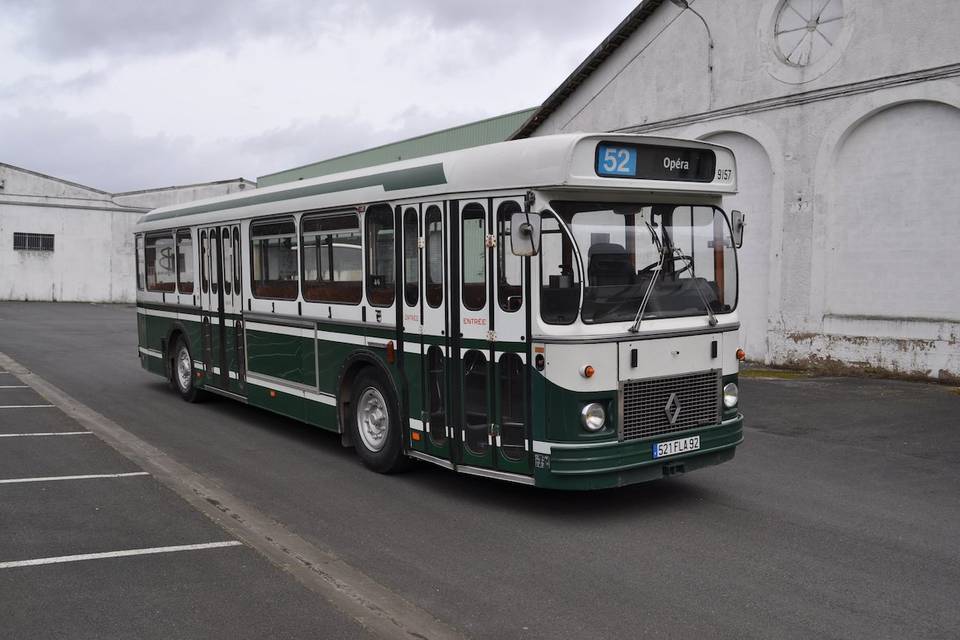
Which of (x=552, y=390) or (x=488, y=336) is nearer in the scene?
(x=552, y=390)

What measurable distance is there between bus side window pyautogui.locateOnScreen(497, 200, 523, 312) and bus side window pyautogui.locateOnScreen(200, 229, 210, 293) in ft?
20.9

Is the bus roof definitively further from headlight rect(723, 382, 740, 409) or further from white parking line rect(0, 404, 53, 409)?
white parking line rect(0, 404, 53, 409)

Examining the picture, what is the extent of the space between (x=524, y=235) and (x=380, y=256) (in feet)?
7.51

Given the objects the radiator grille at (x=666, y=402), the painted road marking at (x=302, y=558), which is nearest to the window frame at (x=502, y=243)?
the radiator grille at (x=666, y=402)

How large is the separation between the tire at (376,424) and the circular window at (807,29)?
36.3 ft

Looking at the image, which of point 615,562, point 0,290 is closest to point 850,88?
point 615,562

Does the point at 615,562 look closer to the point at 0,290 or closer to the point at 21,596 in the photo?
the point at 21,596

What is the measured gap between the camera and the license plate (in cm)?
673

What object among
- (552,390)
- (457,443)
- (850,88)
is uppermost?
(850,88)

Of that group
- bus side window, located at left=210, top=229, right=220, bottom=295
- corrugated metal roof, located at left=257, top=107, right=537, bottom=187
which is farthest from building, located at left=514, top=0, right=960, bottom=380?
bus side window, located at left=210, top=229, right=220, bottom=295

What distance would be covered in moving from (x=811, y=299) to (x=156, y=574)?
1298cm

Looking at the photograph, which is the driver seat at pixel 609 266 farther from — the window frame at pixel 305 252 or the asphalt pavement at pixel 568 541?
the window frame at pixel 305 252

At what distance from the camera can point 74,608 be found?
495 cm

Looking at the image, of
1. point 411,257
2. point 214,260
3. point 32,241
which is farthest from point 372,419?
point 32,241
